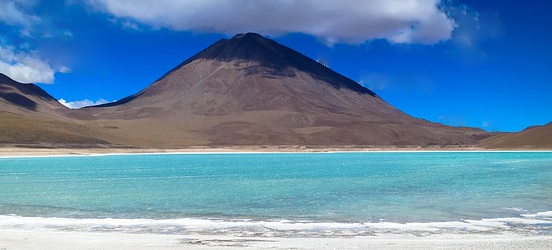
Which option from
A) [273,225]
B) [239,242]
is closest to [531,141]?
[273,225]

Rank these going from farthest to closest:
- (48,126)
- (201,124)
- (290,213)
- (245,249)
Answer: (201,124) < (48,126) < (290,213) < (245,249)

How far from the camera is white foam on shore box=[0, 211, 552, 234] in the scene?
53.6 feet

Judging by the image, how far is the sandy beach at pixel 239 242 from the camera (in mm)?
13055

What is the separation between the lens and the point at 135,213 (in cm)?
2008

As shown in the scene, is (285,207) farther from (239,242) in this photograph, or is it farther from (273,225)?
(239,242)

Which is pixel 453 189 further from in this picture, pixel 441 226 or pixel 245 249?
pixel 245 249

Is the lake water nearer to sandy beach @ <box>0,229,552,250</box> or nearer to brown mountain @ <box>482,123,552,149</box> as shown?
sandy beach @ <box>0,229,552,250</box>

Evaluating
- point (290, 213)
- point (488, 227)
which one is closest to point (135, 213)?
point (290, 213)

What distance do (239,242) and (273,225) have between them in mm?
3195

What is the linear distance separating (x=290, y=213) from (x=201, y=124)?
177669 mm

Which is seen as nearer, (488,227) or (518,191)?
(488,227)

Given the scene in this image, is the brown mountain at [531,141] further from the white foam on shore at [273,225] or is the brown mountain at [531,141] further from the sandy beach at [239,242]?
the sandy beach at [239,242]

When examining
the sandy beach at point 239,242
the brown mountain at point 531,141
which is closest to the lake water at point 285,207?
the sandy beach at point 239,242

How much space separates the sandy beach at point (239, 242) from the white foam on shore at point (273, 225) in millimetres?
1295
